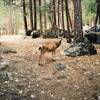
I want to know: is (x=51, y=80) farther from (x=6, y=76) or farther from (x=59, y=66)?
(x=6, y=76)

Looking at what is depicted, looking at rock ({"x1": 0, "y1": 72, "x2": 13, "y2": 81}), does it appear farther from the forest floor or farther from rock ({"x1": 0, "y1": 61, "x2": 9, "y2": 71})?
rock ({"x1": 0, "y1": 61, "x2": 9, "y2": 71})

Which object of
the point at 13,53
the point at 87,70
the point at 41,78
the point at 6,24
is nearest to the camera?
A: the point at 41,78

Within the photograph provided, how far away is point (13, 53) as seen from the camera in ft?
44.9

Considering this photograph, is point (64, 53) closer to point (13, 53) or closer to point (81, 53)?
point (81, 53)

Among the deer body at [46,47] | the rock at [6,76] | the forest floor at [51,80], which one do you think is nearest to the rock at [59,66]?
the forest floor at [51,80]

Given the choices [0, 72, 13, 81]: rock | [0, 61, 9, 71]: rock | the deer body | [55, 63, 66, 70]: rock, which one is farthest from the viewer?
the deer body

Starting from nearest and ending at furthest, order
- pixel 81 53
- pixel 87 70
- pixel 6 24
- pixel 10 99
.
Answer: pixel 10 99 → pixel 87 70 → pixel 81 53 → pixel 6 24

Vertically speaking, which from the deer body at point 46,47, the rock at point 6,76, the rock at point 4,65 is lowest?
the rock at point 6,76

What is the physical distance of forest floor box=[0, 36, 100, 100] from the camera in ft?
27.2

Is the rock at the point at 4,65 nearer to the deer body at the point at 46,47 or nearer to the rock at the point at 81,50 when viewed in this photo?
the deer body at the point at 46,47

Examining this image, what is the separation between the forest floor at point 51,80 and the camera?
8.29 m

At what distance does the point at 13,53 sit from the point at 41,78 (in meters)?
4.38

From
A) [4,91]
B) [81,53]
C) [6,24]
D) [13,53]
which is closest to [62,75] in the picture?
[4,91]

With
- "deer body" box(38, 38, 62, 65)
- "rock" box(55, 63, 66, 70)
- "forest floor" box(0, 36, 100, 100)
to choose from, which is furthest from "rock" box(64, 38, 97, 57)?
"rock" box(55, 63, 66, 70)
